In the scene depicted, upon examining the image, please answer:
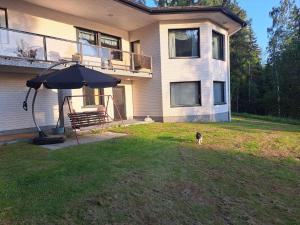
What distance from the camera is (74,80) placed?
28.8ft

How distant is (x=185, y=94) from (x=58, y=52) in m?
8.04

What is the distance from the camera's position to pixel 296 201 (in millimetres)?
4922

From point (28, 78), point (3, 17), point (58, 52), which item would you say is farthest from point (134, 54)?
point (3, 17)

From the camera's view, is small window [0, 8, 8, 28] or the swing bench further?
small window [0, 8, 8, 28]

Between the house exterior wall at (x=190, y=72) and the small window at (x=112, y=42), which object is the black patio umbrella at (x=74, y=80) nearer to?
the small window at (x=112, y=42)

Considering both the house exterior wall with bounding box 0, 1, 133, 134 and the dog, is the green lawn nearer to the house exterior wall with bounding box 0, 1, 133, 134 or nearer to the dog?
the dog

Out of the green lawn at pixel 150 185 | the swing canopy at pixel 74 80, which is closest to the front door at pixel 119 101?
the swing canopy at pixel 74 80

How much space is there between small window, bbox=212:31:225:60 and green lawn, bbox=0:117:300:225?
9967 mm

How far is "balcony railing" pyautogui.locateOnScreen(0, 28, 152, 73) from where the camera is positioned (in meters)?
9.98

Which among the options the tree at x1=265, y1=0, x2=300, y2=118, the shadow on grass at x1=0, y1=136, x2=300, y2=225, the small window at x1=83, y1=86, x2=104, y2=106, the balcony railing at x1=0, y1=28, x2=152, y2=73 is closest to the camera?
the shadow on grass at x1=0, y1=136, x2=300, y2=225

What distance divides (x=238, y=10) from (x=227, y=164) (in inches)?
1553

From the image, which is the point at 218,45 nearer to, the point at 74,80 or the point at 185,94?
the point at 185,94

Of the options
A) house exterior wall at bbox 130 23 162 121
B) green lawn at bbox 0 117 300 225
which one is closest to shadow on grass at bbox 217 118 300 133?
house exterior wall at bbox 130 23 162 121

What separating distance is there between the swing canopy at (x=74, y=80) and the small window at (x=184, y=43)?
7803mm
